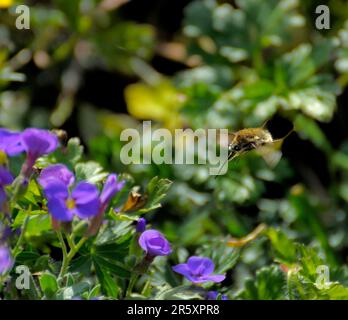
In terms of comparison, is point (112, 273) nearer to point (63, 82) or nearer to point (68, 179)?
point (68, 179)

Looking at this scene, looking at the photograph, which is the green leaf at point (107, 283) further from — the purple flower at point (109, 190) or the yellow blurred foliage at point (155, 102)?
the yellow blurred foliage at point (155, 102)

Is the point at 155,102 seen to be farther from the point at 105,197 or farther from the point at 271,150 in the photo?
the point at 105,197

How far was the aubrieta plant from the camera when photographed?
122 centimetres

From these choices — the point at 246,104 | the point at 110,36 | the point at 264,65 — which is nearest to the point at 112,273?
the point at 246,104

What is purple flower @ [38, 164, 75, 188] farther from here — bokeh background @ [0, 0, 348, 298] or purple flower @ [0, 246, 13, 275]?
bokeh background @ [0, 0, 348, 298]

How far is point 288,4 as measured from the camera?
2.29 m

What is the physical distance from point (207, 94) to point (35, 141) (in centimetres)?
102

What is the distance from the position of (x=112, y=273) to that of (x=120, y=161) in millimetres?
752

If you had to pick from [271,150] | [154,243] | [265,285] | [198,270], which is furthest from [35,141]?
[271,150]

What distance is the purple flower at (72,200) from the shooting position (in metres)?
1.19

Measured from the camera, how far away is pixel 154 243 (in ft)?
4.29

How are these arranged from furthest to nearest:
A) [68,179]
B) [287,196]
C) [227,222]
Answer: [287,196] → [227,222] → [68,179]

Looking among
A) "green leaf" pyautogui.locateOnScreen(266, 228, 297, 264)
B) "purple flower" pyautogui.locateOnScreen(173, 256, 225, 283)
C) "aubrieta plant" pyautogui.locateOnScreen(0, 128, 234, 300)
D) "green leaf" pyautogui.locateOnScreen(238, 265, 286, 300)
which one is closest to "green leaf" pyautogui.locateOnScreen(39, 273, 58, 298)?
"aubrieta plant" pyautogui.locateOnScreen(0, 128, 234, 300)

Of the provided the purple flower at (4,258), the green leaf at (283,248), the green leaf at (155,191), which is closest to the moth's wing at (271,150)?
the green leaf at (283,248)
